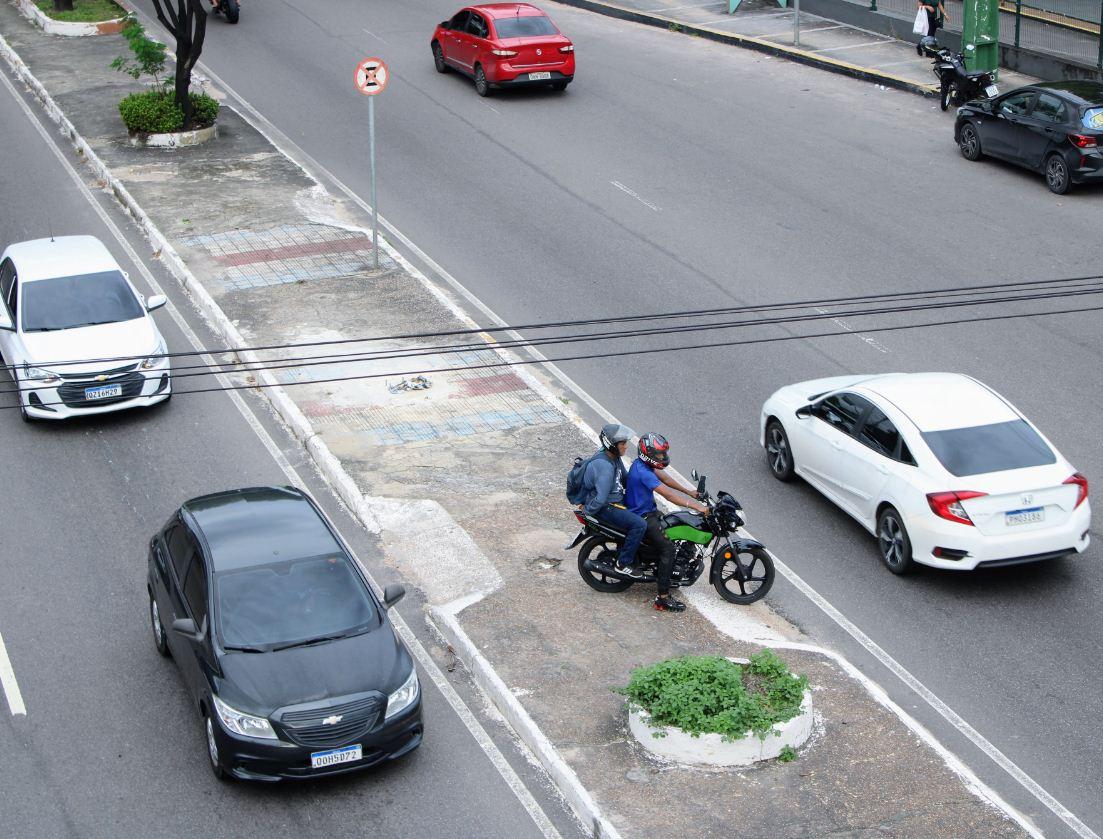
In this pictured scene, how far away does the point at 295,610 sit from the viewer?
34.0 ft

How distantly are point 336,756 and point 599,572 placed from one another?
11.8 ft

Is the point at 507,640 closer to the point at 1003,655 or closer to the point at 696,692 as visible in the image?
the point at 696,692

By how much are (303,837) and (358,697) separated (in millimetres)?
1006

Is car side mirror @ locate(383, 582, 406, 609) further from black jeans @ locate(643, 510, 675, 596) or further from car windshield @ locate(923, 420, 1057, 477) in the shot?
car windshield @ locate(923, 420, 1057, 477)

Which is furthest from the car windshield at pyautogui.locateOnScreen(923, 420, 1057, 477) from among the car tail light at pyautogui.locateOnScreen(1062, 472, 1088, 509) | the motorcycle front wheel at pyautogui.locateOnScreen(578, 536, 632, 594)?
the motorcycle front wheel at pyautogui.locateOnScreen(578, 536, 632, 594)

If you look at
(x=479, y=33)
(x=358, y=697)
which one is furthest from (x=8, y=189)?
(x=358, y=697)

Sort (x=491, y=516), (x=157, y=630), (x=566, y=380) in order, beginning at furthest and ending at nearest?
(x=566, y=380), (x=491, y=516), (x=157, y=630)

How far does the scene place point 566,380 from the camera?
677 inches

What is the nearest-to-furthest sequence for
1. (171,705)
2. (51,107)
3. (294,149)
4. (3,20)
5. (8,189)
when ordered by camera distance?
(171,705), (8,189), (294,149), (51,107), (3,20)

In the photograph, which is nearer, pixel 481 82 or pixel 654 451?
pixel 654 451

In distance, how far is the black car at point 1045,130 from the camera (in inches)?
884

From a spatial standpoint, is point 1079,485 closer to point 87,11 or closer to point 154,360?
point 154,360

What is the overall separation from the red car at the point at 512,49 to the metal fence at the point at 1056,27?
9889 millimetres

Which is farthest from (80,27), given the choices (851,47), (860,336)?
(860,336)
